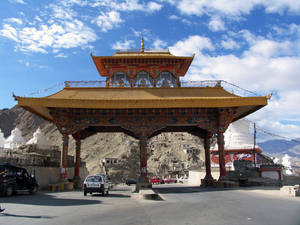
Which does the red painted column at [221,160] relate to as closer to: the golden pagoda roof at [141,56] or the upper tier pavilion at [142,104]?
the upper tier pavilion at [142,104]

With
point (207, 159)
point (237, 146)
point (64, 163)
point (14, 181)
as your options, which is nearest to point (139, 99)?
point (64, 163)

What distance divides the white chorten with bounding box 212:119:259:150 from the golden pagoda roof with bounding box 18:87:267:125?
24388mm

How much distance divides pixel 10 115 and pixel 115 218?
476 ft

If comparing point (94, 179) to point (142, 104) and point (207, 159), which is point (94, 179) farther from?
point (207, 159)

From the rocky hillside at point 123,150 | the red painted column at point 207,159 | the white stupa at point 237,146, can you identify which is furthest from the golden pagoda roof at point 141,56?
the rocky hillside at point 123,150

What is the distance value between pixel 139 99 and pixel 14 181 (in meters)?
10.1

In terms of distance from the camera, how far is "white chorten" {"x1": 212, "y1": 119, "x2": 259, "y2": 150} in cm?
4378

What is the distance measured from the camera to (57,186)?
62.7 ft

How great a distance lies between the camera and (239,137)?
148 feet

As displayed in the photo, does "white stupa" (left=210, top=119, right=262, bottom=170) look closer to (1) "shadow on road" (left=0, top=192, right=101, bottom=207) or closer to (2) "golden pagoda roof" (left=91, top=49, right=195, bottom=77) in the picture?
(2) "golden pagoda roof" (left=91, top=49, right=195, bottom=77)

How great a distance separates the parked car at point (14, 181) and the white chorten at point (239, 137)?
35.5 m

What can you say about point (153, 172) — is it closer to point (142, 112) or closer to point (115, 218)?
point (142, 112)

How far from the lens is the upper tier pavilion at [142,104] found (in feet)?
61.7

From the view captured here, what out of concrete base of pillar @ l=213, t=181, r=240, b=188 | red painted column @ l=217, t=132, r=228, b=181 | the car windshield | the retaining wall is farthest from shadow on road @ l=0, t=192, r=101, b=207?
red painted column @ l=217, t=132, r=228, b=181
